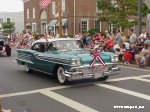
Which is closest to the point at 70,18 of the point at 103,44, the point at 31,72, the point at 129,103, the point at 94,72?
the point at 103,44

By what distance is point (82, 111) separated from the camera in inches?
285

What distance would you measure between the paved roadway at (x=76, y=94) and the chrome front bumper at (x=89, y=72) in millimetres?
325

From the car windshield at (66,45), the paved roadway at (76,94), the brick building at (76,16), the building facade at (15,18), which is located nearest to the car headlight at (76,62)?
the paved roadway at (76,94)

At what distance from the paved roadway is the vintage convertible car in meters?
0.37

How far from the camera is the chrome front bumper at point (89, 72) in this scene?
10039 millimetres

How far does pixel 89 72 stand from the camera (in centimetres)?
1027

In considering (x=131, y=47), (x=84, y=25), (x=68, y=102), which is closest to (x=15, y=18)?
(x=84, y=25)

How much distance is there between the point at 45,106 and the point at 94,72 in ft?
9.73

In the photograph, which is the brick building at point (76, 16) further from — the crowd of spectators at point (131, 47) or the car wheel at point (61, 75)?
the car wheel at point (61, 75)

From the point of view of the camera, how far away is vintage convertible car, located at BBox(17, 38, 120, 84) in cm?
1009

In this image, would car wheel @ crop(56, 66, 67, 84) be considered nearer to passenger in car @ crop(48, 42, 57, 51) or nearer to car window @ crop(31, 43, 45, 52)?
passenger in car @ crop(48, 42, 57, 51)

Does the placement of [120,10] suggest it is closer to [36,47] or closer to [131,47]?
[131,47]

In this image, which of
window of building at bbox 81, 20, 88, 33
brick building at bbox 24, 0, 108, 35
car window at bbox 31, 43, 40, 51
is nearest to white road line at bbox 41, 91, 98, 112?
car window at bbox 31, 43, 40, 51

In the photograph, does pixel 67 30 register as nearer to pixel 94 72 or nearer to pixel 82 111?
pixel 94 72
